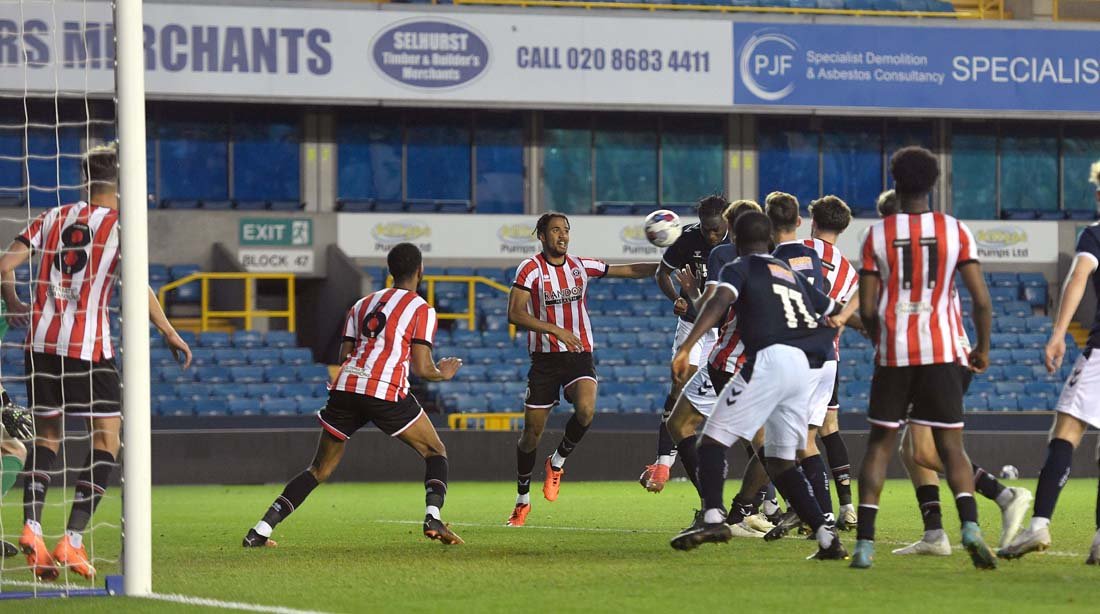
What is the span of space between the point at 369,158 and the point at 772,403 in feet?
70.5

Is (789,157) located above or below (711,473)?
above

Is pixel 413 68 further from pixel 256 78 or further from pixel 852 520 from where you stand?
pixel 852 520

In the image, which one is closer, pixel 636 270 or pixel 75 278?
pixel 75 278

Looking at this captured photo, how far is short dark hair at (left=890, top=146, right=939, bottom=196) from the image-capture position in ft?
25.4

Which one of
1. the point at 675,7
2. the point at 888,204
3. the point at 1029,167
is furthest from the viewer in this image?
the point at 1029,167

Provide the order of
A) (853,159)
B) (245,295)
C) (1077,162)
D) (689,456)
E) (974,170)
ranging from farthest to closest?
1. (1077,162)
2. (974,170)
3. (853,159)
4. (245,295)
5. (689,456)

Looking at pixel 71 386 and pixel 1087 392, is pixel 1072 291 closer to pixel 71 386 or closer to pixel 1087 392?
pixel 1087 392

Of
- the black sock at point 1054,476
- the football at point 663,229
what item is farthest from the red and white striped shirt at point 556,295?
the black sock at point 1054,476

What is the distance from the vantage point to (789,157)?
30.5m

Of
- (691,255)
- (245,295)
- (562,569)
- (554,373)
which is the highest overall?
(691,255)

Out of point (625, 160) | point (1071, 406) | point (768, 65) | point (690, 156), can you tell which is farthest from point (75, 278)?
point (690, 156)

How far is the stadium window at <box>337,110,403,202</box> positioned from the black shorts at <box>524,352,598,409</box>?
58.2 ft

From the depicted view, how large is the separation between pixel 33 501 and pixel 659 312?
19722mm

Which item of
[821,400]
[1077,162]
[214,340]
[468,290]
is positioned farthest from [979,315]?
[1077,162]
